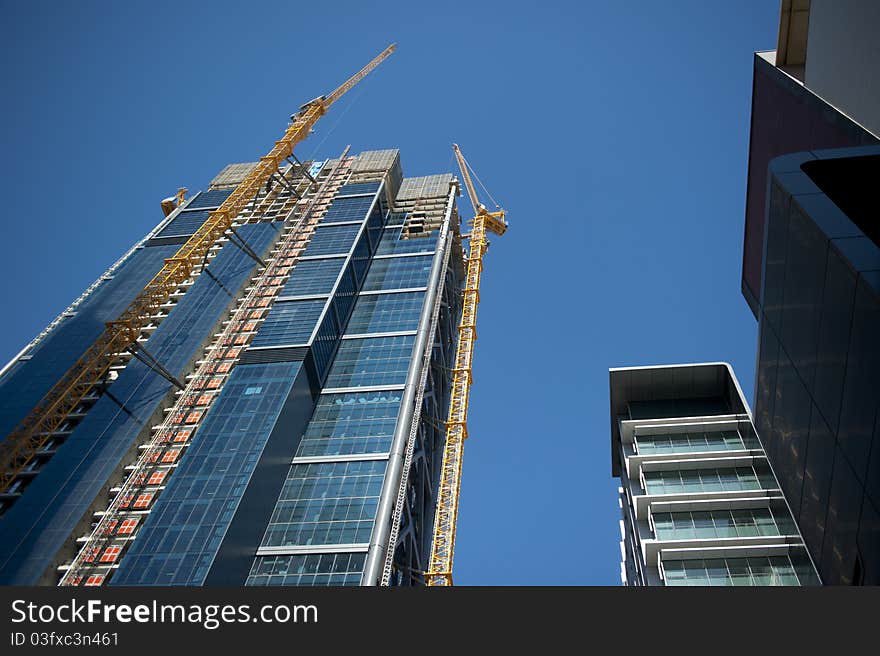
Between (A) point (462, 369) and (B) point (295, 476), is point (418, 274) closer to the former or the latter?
(A) point (462, 369)

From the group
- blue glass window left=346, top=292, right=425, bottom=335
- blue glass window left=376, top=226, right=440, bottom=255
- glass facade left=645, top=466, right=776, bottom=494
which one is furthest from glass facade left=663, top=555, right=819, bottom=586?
blue glass window left=376, top=226, right=440, bottom=255

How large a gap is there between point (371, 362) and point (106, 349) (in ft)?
110

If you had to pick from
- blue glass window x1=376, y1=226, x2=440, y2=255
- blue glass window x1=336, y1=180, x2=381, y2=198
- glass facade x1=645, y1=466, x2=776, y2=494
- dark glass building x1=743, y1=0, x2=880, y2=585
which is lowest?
dark glass building x1=743, y1=0, x2=880, y2=585

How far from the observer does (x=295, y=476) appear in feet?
282

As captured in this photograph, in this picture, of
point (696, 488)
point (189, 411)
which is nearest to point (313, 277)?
point (189, 411)

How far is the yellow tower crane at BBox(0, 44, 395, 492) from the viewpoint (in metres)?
84.4

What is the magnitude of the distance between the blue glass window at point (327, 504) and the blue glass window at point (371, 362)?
14973 millimetres

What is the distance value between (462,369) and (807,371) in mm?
92706

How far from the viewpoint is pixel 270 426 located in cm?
8256

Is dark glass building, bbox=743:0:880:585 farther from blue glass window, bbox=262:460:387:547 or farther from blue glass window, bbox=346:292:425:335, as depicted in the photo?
blue glass window, bbox=346:292:425:335

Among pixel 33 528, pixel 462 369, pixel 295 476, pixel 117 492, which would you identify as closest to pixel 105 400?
pixel 117 492

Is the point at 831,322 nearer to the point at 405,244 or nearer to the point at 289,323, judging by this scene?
the point at 289,323

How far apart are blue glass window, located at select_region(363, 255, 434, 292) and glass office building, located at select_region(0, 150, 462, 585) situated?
1.22ft

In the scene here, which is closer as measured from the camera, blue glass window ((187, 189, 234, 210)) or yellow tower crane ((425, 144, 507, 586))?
yellow tower crane ((425, 144, 507, 586))
